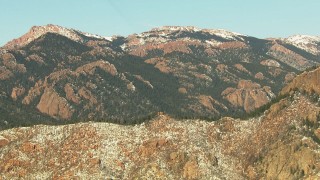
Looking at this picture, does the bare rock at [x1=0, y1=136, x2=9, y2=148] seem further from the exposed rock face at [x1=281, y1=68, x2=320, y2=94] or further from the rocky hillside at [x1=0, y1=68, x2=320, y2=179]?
the exposed rock face at [x1=281, y1=68, x2=320, y2=94]

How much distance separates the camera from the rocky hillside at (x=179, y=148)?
153500 mm

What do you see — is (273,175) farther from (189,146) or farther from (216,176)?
(189,146)

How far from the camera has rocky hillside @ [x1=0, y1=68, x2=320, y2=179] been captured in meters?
154

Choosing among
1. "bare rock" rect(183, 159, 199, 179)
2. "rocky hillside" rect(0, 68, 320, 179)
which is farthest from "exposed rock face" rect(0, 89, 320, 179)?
"bare rock" rect(183, 159, 199, 179)

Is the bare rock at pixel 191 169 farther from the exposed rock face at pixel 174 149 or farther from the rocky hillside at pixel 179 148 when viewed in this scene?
→ the exposed rock face at pixel 174 149

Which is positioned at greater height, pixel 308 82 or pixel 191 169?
pixel 308 82

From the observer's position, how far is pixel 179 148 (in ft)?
538

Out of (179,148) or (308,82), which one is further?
(308,82)

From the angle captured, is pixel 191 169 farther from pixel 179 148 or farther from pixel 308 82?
pixel 308 82

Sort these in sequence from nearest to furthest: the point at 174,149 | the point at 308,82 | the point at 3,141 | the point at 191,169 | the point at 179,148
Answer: the point at 191,169, the point at 174,149, the point at 179,148, the point at 3,141, the point at 308,82

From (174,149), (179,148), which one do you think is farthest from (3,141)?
(179,148)

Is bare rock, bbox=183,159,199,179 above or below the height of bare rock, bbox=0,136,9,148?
below

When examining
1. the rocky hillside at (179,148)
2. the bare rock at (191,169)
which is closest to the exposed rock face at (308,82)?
the rocky hillside at (179,148)

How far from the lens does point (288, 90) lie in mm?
190875
